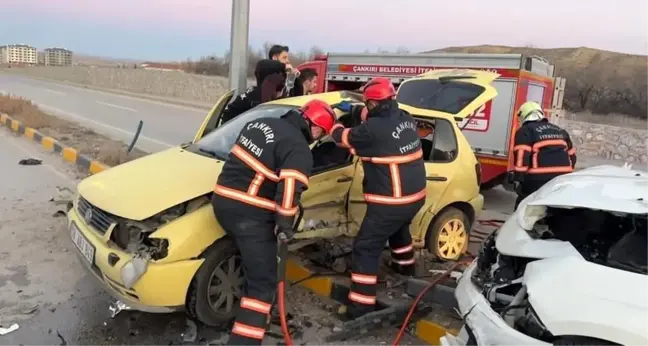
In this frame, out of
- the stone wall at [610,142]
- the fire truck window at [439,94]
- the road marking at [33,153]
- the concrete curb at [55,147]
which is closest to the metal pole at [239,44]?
the fire truck window at [439,94]

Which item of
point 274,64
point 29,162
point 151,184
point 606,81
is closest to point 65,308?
point 151,184

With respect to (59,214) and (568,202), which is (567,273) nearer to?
(568,202)

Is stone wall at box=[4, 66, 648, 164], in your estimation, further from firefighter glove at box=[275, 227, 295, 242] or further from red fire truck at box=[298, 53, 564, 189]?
firefighter glove at box=[275, 227, 295, 242]

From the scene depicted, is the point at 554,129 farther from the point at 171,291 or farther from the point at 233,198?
the point at 171,291

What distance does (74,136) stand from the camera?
12.4 m

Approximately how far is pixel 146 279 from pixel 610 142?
45.6 feet

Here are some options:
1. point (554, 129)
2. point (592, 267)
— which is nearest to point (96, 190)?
point (592, 267)

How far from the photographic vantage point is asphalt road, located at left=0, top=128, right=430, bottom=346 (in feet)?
12.6

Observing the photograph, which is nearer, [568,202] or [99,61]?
[568,202]

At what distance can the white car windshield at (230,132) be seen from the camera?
185 inches

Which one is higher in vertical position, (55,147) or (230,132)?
(230,132)

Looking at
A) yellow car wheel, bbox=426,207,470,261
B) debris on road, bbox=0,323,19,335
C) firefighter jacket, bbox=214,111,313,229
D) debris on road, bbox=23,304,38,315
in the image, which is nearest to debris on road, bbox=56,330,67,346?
debris on road, bbox=0,323,19,335

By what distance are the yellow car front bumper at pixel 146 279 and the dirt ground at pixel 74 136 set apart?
5477mm

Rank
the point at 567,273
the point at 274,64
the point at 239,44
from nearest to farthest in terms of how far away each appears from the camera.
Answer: the point at 567,273 → the point at 274,64 → the point at 239,44
